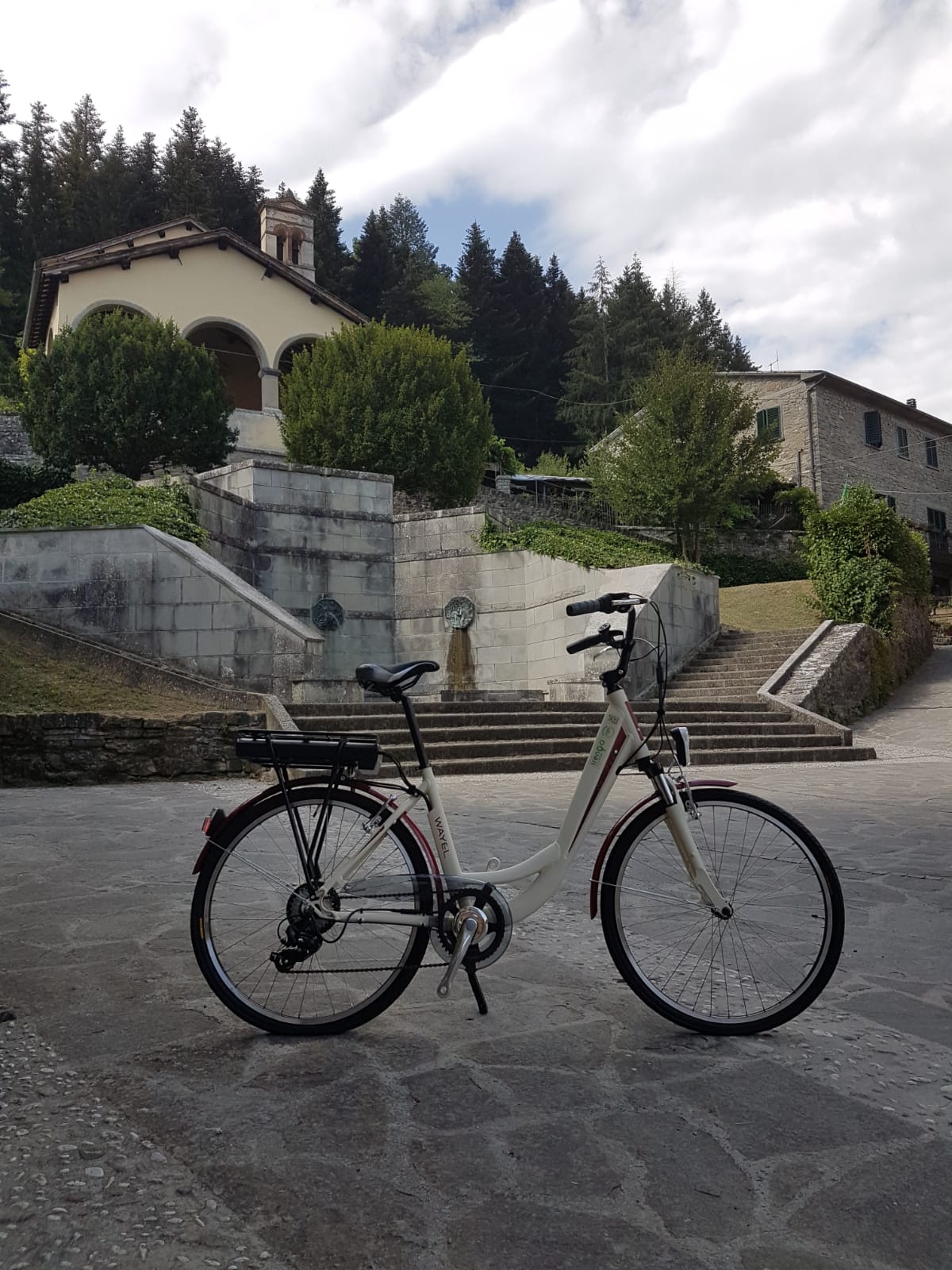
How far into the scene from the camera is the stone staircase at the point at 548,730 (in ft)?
37.7

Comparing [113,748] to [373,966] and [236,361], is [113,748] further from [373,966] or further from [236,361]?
[236,361]

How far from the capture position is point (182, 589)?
520 inches

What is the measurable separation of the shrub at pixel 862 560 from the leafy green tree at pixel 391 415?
8.51 meters

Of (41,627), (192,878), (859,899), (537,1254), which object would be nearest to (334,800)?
(537,1254)

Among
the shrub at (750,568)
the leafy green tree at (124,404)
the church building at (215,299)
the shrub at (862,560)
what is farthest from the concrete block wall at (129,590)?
the shrub at (750,568)

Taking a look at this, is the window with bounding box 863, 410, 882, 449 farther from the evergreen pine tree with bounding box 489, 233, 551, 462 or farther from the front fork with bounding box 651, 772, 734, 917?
the front fork with bounding box 651, 772, 734, 917

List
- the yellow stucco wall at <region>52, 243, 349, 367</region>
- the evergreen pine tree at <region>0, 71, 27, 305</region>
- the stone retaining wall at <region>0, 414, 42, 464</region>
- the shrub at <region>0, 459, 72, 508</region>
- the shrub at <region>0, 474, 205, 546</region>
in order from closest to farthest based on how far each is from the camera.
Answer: the shrub at <region>0, 474, 205, 546</region>, the shrub at <region>0, 459, 72, 508</region>, the stone retaining wall at <region>0, 414, 42, 464</region>, the yellow stucco wall at <region>52, 243, 349, 367</region>, the evergreen pine tree at <region>0, 71, 27, 305</region>

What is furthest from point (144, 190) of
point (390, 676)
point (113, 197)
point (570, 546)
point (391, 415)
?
point (390, 676)

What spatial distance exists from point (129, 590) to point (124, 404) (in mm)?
11047

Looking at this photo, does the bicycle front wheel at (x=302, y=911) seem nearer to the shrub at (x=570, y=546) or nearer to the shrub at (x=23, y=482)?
the shrub at (x=570, y=546)

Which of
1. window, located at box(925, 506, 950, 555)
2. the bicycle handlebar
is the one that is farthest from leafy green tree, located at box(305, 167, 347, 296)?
the bicycle handlebar

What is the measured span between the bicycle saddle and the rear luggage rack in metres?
0.16

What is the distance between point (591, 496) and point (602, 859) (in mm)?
30200

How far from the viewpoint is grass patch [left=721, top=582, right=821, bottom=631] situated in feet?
67.7
